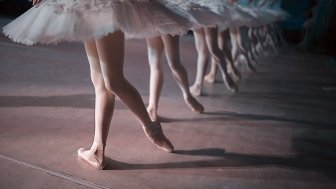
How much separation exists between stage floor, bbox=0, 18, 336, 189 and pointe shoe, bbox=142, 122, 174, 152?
0.06m

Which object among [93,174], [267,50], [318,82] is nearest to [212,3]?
[93,174]

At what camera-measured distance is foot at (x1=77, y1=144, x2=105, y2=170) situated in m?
1.86

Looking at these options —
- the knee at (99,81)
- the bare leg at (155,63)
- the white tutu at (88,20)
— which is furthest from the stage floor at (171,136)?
the white tutu at (88,20)

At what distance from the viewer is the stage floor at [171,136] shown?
1.82m

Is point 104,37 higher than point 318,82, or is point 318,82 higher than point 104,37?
point 104,37

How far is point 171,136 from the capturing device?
2404mm

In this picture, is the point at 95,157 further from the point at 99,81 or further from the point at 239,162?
the point at 239,162

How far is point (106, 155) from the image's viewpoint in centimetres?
203

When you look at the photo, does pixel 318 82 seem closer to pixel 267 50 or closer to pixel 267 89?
pixel 267 89

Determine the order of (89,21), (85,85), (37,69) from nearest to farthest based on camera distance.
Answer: (89,21) < (85,85) < (37,69)

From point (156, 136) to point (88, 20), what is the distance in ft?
2.39

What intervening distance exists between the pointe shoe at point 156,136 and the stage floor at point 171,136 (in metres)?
0.06

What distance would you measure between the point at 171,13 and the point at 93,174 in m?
0.86

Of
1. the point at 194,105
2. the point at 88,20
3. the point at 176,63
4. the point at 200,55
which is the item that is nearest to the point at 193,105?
the point at 194,105
